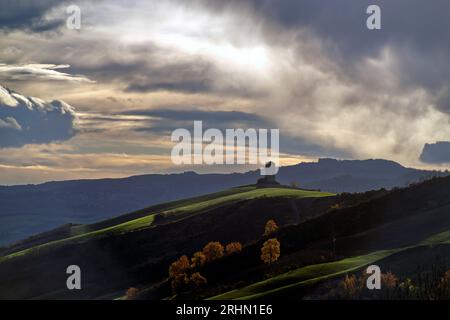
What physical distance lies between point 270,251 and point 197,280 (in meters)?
23.2

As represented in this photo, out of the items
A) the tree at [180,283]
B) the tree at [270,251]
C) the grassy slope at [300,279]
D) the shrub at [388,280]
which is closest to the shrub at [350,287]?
the shrub at [388,280]

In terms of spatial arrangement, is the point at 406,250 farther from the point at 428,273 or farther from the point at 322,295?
the point at 322,295

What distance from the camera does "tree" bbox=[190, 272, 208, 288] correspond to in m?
171

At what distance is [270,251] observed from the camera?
599 feet

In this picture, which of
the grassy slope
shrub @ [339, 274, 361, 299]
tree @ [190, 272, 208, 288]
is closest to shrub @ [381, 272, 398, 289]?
shrub @ [339, 274, 361, 299]

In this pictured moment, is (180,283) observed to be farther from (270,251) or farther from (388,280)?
(388,280)

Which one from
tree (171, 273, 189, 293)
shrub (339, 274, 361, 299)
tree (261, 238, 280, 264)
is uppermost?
tree (261, 238, 280, 264)

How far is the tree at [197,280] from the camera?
560 feet

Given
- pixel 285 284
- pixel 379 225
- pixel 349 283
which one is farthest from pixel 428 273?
pixel 379 225

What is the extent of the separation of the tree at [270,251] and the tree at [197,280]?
708 inches

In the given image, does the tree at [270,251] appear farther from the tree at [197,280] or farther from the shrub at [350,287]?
the shrub at [350,287]

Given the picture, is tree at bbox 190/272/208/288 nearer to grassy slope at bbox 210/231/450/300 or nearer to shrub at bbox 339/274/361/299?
grassy slope at bbox 210/231/450/300

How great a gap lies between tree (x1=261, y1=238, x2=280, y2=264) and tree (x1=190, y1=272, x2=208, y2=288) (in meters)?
18.0
